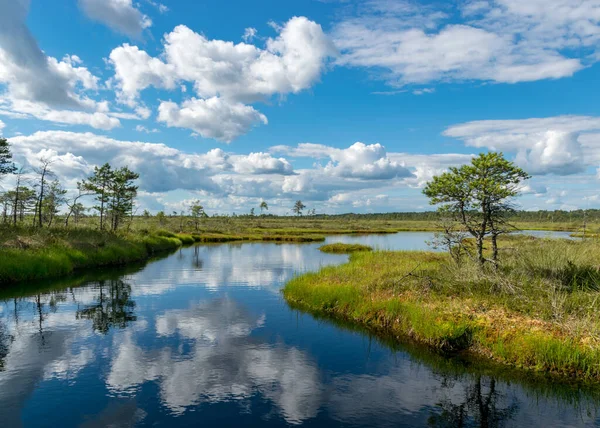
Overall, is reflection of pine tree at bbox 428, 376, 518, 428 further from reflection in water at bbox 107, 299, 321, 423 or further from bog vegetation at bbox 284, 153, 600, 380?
reflection in water at bbox 107, 299, 321, 423

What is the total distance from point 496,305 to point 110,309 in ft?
77.2

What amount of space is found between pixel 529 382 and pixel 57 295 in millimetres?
31066

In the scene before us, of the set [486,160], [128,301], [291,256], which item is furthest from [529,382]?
[291,256]

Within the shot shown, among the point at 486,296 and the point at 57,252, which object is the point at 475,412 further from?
the point at 57,252

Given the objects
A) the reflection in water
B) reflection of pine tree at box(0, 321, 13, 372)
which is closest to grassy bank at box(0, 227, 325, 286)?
reflection of pine tree at box(0, 321, 13, 372)

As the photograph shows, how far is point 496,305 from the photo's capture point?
1927cm

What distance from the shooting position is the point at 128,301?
94.3ft

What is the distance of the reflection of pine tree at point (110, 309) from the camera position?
74.2ft

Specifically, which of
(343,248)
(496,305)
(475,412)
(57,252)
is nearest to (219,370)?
(475,412)

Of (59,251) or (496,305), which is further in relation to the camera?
(59,251)

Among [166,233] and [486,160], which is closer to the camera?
[486,160]

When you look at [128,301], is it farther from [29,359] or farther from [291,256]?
[291,256]

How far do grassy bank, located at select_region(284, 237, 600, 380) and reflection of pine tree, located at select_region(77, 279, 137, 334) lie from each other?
37.4 ft

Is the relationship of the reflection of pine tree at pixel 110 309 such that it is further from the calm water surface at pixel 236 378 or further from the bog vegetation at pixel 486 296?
the bog vegetation at pixel 486 296
